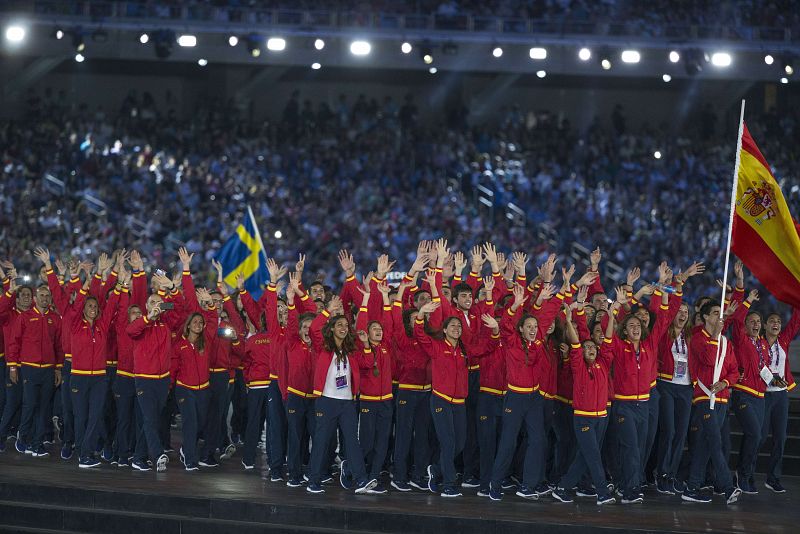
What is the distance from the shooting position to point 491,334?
459 inches

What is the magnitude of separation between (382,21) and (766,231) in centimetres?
1577

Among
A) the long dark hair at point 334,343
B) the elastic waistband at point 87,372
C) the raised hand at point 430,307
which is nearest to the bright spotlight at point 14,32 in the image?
the elastic waistband at point 87,372

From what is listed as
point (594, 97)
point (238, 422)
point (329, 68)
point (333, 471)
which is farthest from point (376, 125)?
point (333, 471)

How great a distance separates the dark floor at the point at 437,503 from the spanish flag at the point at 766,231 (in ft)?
6.55

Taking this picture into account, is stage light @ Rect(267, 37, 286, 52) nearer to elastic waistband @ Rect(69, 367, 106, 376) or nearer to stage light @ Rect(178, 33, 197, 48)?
stage light @ Rect(178, 33, 197, 48)

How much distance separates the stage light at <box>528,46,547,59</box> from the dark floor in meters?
15.9

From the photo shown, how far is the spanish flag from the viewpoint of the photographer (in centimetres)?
1184

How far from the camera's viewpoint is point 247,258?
59.3 ft

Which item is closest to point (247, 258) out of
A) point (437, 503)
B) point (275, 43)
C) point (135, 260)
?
point (135, 260)

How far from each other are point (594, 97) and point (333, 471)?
2146cm

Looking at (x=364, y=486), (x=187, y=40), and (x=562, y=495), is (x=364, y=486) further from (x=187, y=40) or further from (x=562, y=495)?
(x=187, y=40)

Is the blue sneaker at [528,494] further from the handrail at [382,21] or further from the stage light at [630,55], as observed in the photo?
the stage light at [630,55]

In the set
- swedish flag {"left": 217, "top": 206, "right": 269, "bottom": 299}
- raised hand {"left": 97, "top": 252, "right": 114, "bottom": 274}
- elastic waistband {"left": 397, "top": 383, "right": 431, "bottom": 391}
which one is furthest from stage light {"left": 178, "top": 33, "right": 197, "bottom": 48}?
elastic waistband {"left": 397, "top": 383, "right": 431, "bottom": 391}

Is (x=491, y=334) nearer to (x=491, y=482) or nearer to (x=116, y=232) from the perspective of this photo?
(x=491, y=482)
